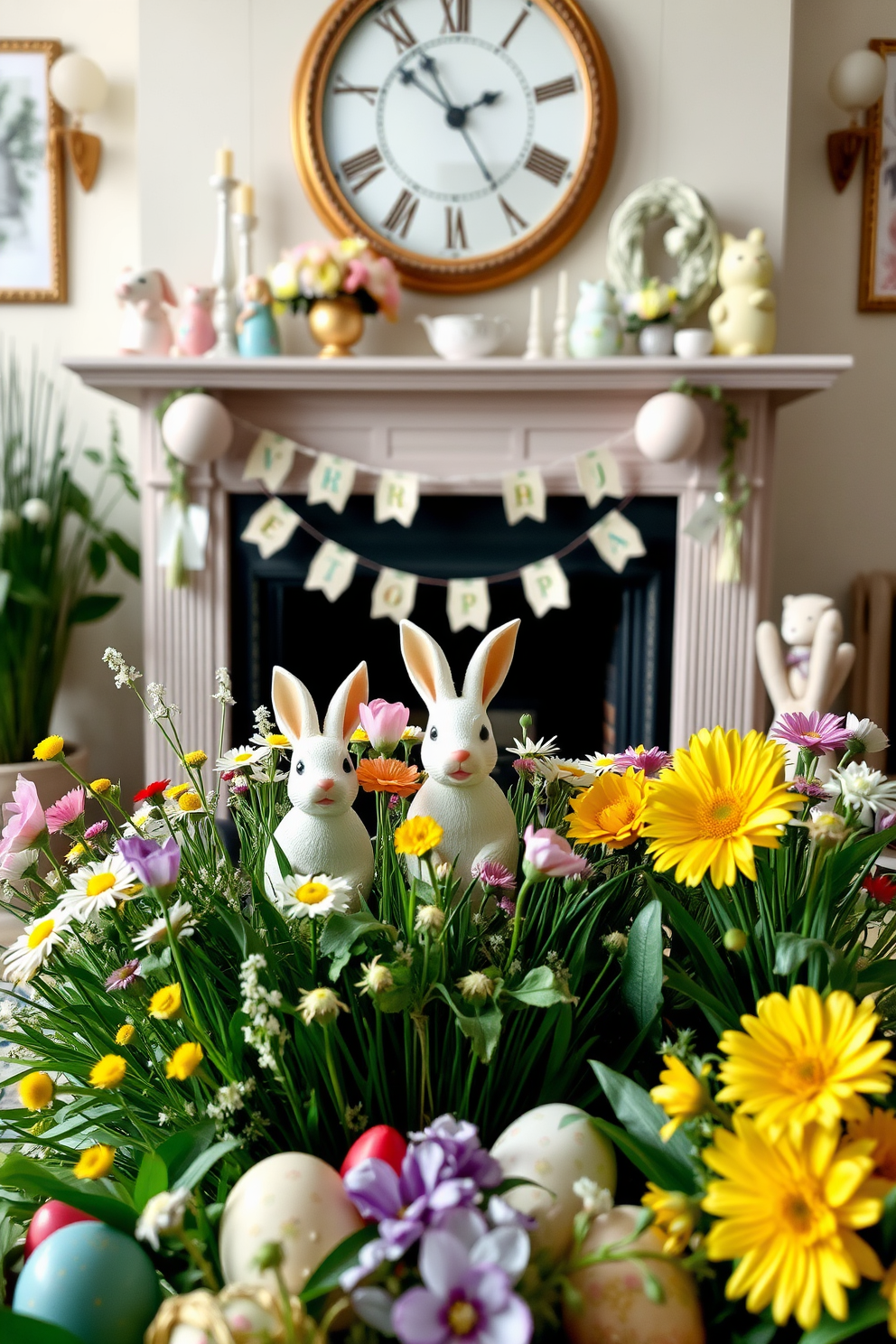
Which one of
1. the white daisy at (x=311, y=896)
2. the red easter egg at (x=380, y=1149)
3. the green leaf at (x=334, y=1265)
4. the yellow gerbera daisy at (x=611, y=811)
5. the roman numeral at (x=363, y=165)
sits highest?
the roman numeral at (x=363, y=165)

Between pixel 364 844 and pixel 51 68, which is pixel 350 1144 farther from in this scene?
pixel 51 68

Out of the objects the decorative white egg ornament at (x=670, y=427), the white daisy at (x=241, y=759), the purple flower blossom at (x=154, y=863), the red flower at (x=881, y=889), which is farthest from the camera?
the decorative white egg ornament at (x=670, y=427)

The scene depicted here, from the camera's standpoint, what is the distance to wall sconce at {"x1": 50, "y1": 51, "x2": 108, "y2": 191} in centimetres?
249

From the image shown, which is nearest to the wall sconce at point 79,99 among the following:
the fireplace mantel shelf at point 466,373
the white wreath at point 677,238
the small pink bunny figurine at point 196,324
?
the small pink bunny figurine at point 196,324

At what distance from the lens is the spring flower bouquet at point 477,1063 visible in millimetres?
388

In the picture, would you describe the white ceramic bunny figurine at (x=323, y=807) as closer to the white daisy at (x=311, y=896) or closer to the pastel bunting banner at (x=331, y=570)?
the white daisy at (x=311, y=896)

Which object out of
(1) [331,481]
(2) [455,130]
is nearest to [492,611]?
(1) [331,481]

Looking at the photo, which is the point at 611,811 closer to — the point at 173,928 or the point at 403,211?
the point at 173,928

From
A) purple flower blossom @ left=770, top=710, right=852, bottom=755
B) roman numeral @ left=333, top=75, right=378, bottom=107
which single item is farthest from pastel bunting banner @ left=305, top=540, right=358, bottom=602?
purple flower blossom @ left=770, top=710, right=852, bottom=755

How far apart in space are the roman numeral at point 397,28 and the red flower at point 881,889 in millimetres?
2310

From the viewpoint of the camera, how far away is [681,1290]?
43 cm

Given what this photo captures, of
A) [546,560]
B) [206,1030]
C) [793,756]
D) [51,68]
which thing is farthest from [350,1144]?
[51,68]

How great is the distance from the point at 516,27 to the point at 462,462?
37.8 inches

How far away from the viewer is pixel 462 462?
7.73 ft
